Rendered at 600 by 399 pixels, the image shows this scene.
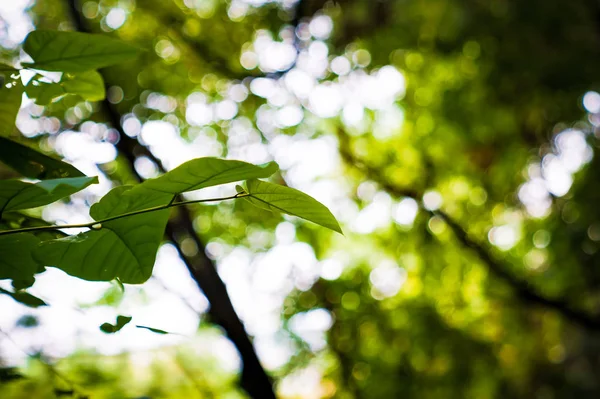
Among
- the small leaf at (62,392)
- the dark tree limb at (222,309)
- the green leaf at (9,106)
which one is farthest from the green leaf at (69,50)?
the dark tree limb at (222,309)

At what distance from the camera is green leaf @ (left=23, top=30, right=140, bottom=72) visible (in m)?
0.37

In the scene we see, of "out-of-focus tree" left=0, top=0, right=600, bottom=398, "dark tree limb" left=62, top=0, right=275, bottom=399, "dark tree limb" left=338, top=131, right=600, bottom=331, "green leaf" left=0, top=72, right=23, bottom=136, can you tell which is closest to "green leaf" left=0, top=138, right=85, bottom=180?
"green leaf" left=0, top=72, right=23, bottom=136

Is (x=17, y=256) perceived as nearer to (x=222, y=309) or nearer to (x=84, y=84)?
(x=84, y=84)

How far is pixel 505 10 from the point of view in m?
2.74

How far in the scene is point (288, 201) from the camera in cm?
33

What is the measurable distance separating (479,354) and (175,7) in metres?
2.26

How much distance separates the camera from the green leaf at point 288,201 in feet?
1.05

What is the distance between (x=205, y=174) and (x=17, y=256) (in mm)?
135

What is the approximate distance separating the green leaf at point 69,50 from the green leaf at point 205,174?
6.0 inches

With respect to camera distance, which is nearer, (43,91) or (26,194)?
(26,194)

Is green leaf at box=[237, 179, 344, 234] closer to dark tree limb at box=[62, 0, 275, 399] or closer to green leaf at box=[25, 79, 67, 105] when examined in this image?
green leaf at box=[25, 79, 67, 105]

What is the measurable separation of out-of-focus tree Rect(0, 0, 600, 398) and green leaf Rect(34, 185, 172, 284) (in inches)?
65.6

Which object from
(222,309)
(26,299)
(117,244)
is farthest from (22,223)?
(222,309)

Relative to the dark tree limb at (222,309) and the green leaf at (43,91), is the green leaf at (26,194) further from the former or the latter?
the dark tree limb at (222,309)
